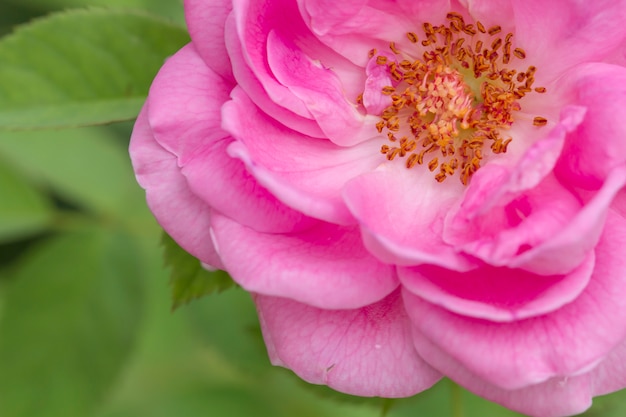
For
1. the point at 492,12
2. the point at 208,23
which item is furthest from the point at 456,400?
the point at 208,23

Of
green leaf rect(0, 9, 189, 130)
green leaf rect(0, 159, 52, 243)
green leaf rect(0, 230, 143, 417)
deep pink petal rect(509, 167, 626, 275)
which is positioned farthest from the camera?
green leaf rect(0, 159, 52, 243)

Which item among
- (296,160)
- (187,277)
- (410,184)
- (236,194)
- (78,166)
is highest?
(236,194)

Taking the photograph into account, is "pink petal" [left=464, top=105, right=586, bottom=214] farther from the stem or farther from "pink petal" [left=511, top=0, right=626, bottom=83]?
the stem

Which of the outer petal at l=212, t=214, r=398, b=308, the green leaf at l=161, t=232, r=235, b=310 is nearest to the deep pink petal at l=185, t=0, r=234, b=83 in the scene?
the outer petal at l=212, t=214, r=398, b=308

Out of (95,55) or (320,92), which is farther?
(95,55)

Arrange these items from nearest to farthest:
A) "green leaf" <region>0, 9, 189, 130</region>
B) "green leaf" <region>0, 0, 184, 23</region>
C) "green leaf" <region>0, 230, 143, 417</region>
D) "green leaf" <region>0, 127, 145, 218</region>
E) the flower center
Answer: the flower center
"green leaf" <region>0, 9, 189, 130</region>
"green leaf" <region>0, 230, 143, 417</region>
"green leaf" <region>0, 127, 145, 218</region>
"green leaf" <region>0, 0, 184, 23</region>

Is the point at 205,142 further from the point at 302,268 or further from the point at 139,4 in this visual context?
the point at 139,4
